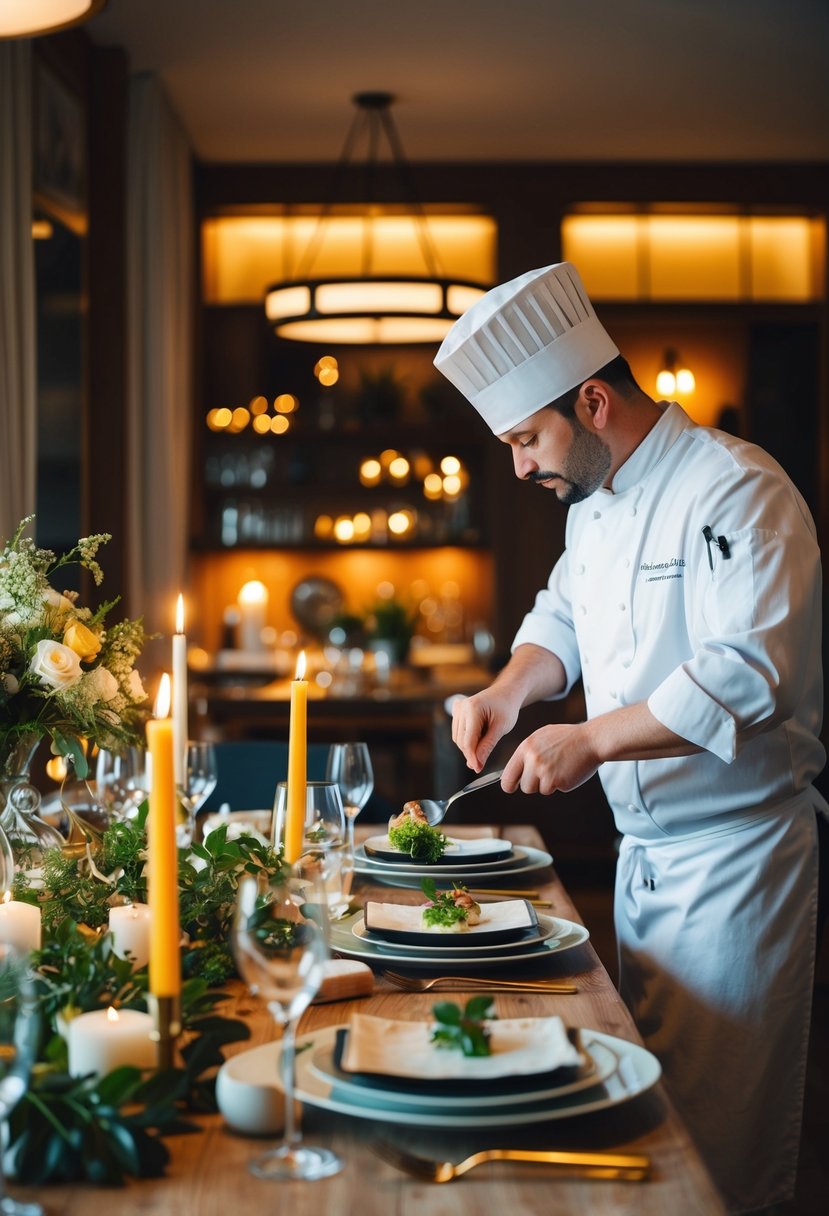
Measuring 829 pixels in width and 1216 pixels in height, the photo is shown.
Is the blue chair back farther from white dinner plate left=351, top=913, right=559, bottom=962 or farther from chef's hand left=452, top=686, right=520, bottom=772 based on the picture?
white dinner plate left=351, top=913, right=559, bottom=962

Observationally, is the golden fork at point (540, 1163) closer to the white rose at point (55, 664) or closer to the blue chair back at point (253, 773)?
the white rose at point (55, 664)

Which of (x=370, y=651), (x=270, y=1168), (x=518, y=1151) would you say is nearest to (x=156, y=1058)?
(x=270, y=1168)

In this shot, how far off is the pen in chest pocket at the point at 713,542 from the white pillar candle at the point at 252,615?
4.61 meters

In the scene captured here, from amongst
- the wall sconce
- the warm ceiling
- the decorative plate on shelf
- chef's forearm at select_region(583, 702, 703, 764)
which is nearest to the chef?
chef's forearm at select_region(583, 702, 703, 764)

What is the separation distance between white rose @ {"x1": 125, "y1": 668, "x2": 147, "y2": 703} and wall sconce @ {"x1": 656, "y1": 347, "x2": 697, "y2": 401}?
16.6ft

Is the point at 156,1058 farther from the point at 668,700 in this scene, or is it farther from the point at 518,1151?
the point at 668,700

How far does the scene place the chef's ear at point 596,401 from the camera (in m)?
2.09

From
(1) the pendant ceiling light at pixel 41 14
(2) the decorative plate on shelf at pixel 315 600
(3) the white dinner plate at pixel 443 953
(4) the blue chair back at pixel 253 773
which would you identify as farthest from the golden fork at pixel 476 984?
(2) the decorative plate on shelf at pixel 315 600

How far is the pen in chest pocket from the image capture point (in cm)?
181

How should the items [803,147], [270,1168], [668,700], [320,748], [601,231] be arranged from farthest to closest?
[601,231], [803,147], [320,748], [668,700], [270,1168]

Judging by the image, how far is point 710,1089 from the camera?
179 centimetres

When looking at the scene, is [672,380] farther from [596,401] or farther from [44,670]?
[44,670]

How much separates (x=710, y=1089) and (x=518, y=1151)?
0.92 m

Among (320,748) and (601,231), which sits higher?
(601,231)
